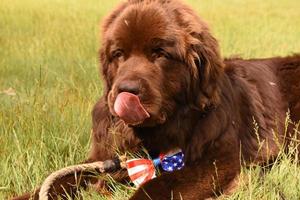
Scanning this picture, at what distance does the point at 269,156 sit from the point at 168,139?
0.79 metres

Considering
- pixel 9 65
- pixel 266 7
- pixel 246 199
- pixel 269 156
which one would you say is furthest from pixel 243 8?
pixel 246 199

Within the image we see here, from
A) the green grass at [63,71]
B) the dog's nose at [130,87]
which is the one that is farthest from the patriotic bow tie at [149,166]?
the dog's nose at [130,87]

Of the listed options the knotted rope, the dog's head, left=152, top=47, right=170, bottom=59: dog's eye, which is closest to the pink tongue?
the dog's head

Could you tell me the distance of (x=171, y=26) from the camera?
3.74m

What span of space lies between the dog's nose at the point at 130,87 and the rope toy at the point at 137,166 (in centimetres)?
59

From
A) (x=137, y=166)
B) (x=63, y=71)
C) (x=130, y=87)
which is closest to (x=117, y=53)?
(x=130, y=87)

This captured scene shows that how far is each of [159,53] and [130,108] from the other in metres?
0.43

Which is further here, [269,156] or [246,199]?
[269,156]

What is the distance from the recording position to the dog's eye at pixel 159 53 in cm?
366

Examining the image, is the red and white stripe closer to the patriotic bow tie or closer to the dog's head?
the patriotic bow tie

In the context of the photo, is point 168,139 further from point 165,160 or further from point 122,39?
point 122,39

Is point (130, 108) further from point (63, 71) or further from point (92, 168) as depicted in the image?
point (63, 71)

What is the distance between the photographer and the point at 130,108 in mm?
3455

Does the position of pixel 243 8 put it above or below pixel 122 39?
below
